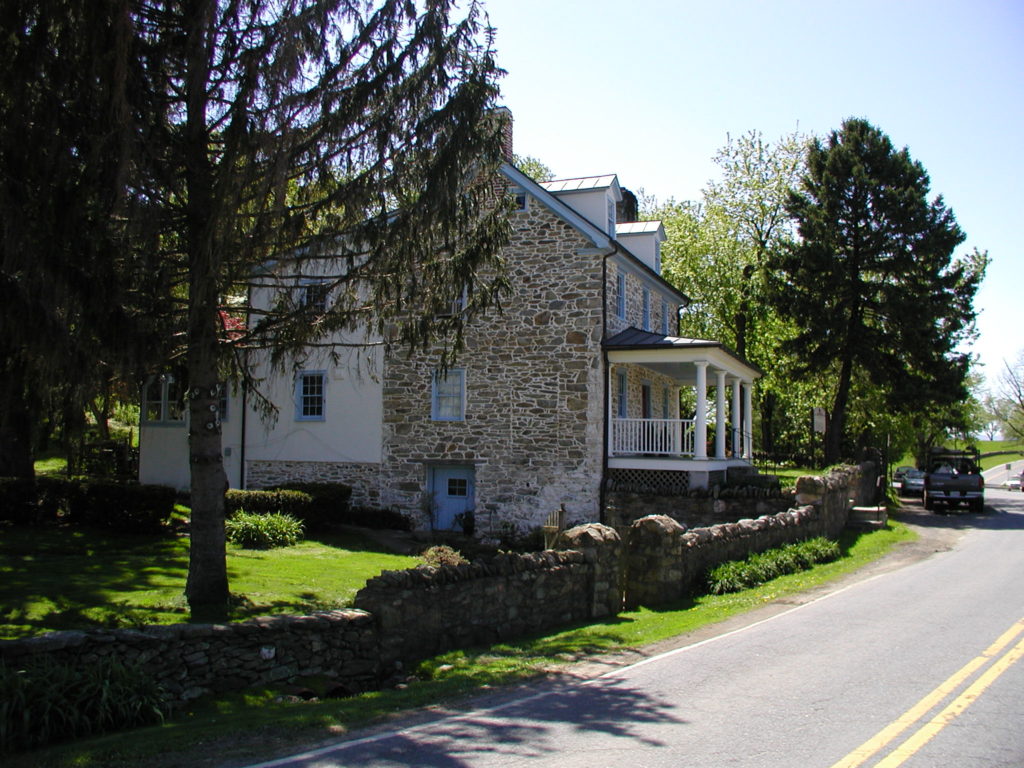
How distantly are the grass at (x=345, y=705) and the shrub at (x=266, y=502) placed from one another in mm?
9705

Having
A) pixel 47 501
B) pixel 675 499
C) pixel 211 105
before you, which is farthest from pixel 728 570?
pixel 47 501

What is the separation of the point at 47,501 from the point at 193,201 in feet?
31.8

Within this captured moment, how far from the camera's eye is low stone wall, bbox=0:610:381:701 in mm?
7066

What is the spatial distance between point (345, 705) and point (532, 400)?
14356mm

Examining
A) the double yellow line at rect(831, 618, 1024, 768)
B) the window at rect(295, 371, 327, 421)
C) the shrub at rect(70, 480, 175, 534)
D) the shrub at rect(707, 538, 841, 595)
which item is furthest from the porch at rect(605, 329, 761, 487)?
the double yellow line at rect(831, 618, 1024, 768)

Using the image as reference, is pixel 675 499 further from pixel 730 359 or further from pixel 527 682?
pixel 527 682

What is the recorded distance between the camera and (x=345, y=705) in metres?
7.48

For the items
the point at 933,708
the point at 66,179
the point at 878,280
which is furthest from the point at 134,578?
the point at 878,280

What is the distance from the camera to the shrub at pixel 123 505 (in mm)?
16734

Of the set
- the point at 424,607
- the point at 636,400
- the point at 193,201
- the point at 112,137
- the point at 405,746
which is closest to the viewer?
the point at 405,746

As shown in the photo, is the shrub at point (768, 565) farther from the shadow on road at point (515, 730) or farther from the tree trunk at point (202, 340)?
the tree trunk at point (202, 340)

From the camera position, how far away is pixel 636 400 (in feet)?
79.7

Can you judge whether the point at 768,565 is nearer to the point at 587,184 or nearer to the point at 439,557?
the point at 439,557

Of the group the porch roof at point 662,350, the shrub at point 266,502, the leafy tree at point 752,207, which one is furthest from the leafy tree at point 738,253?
the shrub at point 266,502
